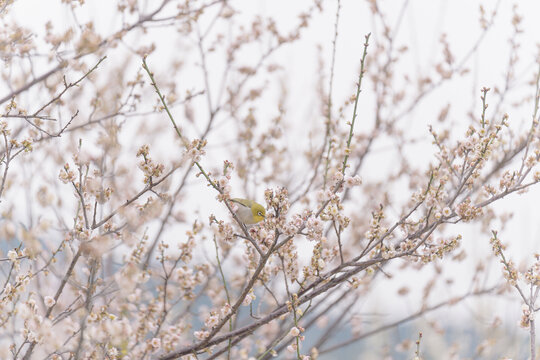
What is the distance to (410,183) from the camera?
216 inches

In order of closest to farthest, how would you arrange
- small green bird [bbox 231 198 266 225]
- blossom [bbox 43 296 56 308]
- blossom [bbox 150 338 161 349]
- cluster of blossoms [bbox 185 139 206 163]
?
1. cluster of blossoms [bbox 185 139 206 163]
2. blossom [bbox 43 296 56 308]
3. small green bird [bbox 231 198 266 225]
4. blossom [bbox 150 338 161 349]

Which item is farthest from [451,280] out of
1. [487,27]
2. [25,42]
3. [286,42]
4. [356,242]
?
[25,42]

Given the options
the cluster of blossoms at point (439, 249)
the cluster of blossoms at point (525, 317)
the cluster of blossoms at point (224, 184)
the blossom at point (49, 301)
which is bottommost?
the blossom at point (49, 301)

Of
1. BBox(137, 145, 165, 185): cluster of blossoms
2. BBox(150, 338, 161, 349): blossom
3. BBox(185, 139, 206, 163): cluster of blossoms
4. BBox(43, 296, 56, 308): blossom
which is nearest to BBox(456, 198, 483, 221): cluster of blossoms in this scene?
BBox(185, 139, 206, 163): cluster of blossoms

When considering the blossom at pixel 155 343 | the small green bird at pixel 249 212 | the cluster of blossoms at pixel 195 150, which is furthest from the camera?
the blossom at pixel 155 343

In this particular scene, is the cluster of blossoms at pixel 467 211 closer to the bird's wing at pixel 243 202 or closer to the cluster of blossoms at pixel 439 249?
the cluster of blossoms at pixel 439 249

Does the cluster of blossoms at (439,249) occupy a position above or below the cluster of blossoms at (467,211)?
below

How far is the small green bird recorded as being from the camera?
261cm

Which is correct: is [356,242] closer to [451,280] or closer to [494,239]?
[451,280]

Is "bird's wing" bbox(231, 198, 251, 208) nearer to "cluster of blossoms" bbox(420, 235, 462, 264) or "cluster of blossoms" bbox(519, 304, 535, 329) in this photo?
"cluster of blossoms" bbox(420, 235, 462, 264)

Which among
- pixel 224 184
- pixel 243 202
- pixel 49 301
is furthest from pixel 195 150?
pixel 49 301

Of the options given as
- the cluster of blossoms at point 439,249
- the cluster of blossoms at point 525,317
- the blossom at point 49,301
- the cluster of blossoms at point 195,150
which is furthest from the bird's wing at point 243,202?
the cluster of blossoms at point 525,317

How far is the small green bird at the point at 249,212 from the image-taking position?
103 inches

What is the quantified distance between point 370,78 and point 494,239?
3344 millimetres
